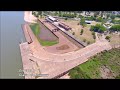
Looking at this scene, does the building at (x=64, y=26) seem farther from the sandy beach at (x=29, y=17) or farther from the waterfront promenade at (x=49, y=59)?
the waterfront promenade at (x=49, y=59)

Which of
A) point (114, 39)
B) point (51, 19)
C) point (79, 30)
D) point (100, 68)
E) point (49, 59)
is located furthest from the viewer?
point (51, 19)

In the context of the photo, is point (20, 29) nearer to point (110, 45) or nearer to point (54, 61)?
point (54, 61)

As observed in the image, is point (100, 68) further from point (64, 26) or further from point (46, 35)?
point (64, 26)

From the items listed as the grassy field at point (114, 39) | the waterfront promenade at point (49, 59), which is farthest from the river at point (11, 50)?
the grassy field at point (114, 39)

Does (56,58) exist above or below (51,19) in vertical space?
below

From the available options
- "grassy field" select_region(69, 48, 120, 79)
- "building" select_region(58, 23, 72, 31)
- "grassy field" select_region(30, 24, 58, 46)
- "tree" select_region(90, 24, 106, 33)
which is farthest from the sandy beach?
"grassy field" select_region(69, 48, 120, 79)

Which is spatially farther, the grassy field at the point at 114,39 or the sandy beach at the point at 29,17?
the sandy beach at the point at 29,17

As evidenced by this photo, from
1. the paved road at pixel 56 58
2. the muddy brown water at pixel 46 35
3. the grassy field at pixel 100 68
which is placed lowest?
the grassy field at pixel 100 68

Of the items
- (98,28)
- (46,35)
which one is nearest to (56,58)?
(46,35)
